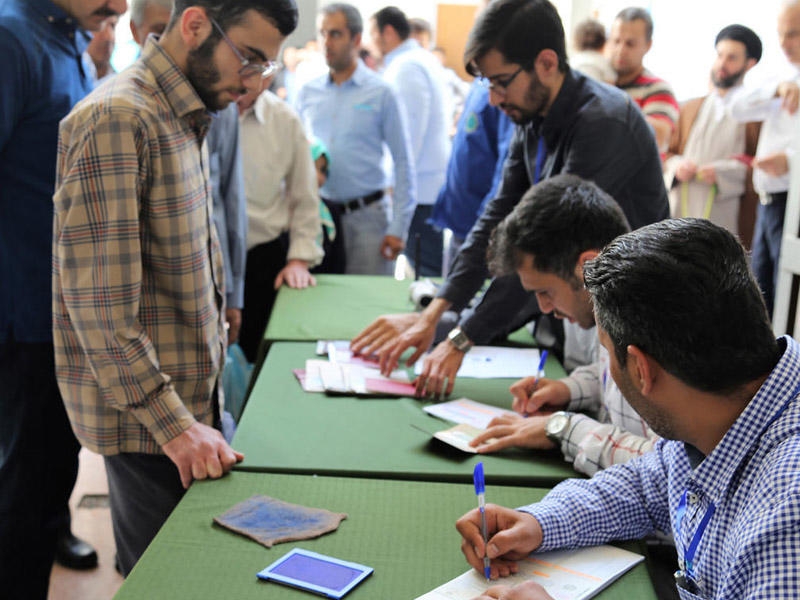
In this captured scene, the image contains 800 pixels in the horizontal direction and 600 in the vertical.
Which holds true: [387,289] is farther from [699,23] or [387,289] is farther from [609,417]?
[699,23]

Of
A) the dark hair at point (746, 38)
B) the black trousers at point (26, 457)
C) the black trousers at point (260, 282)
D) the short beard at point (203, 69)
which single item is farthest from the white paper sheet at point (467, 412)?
the dark hair at point (746, 38)

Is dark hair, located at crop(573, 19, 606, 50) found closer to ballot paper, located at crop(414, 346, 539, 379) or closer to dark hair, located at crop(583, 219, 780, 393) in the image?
ballot paper, located at crop(414, 346, 539, 379)

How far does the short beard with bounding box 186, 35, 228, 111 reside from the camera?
161cm

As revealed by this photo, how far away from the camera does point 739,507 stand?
978 mm

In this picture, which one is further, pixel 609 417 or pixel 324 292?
→ pixel 324 292

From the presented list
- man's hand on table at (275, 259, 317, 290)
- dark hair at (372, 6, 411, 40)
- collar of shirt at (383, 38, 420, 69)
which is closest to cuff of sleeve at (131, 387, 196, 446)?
man's hand on table at (275, 259, 317, 290)

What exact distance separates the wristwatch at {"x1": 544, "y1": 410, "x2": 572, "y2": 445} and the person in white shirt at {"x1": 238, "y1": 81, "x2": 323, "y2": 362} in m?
1.67

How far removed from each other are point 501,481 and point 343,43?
3063 millimetres

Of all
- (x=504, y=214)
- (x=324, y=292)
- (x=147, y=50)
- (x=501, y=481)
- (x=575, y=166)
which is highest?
(x=147, y=50)

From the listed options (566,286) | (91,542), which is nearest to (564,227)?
(566,286)

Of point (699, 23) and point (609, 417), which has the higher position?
point (699, 23)

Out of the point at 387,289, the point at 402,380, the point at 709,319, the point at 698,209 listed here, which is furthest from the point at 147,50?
the point at 698,209

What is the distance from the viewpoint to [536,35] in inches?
84.7

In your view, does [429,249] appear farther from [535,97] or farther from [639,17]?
[535,97]
